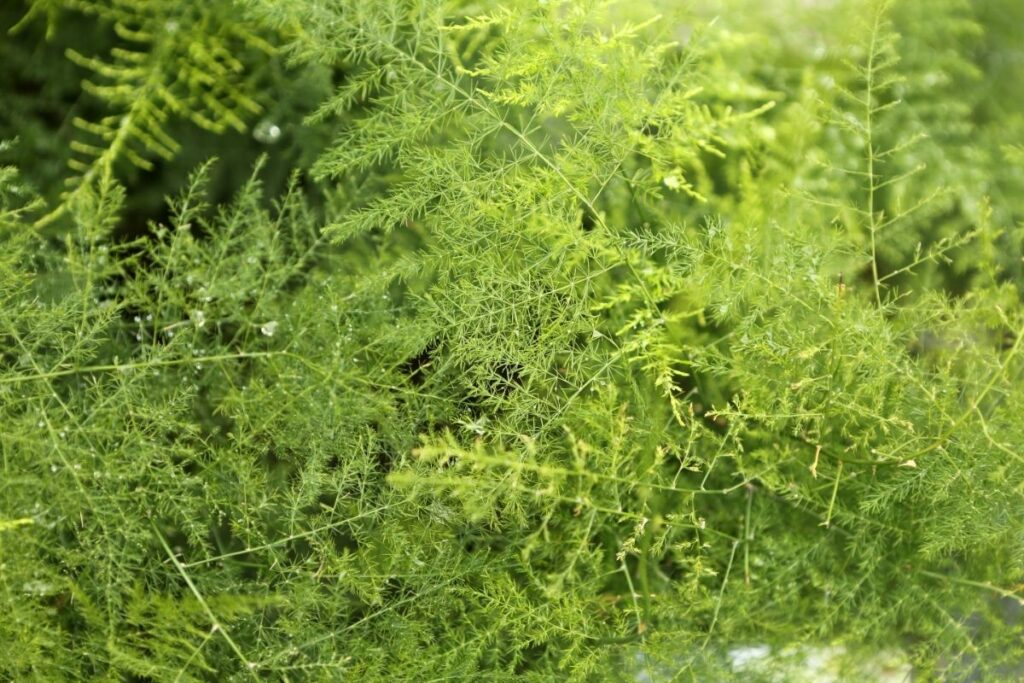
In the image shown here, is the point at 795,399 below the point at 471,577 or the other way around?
the other way around

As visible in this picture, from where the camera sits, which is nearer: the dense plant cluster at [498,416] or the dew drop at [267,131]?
the dense plant cluster at [498,416]

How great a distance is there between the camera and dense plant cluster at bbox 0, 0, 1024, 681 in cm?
86

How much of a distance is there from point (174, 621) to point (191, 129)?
627mm

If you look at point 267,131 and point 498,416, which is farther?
point 267,131

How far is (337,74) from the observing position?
1229mm

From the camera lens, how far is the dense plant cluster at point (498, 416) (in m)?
0.86

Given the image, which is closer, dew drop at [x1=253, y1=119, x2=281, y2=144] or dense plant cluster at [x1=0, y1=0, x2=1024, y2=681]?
dense plant cluster at [x1=0, y1=0, x2=1024, y2=681]

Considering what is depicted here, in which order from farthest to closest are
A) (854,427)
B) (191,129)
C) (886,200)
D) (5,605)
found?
(886,200) < (191,129) < (854,427) < (5,605)

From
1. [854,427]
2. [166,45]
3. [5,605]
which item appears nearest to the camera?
[5,605]

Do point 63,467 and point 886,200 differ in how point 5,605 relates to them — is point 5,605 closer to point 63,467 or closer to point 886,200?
point 63,467

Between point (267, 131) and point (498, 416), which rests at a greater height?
point (267, 131)

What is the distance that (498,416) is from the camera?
3.13 ft

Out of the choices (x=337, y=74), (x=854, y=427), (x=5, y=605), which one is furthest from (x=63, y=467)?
(x=854, y=427)

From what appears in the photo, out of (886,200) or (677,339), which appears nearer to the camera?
(677,339)
